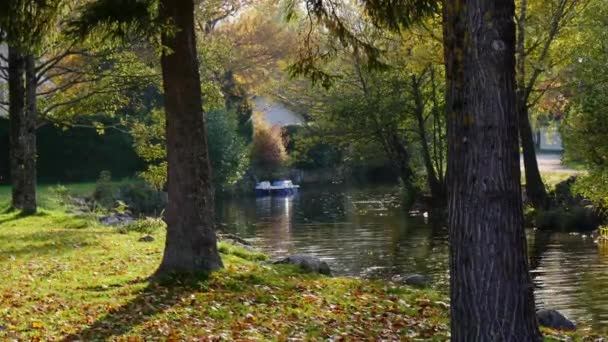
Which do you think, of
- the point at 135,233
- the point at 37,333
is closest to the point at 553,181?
the point at 135,233

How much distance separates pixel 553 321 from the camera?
11516 mm

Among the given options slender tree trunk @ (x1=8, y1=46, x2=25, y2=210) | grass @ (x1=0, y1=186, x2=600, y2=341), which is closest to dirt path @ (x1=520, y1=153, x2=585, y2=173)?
slender tree trunk @ (x1=8, y1=46, x2=25, y2=210)

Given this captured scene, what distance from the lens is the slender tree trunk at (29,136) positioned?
889 inches

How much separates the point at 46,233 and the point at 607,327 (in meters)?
11.8

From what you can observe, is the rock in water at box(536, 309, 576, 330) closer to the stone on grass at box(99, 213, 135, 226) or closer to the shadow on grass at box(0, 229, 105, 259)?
the shadow on grass at box(0, 229, 105, 259)

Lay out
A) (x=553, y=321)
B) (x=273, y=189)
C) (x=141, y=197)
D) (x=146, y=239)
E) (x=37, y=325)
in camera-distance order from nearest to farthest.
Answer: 1. (x=37, y=325)
2. (x=553, y=321)
3. (x=146, y=239)
4. (x=141, y=197)
5. (x=273, y=189)

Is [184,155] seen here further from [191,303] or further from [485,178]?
[485,178]

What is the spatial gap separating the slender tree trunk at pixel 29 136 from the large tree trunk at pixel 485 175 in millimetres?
18112

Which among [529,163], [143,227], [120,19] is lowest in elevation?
[143,227]

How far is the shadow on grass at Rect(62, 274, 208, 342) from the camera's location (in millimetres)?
8742

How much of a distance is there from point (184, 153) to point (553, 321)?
18.6 feet

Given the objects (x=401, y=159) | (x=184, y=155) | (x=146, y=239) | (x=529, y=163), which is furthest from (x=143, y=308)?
(x=401, y=159)

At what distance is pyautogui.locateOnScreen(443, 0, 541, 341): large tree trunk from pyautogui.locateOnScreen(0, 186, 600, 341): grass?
9.76 feet

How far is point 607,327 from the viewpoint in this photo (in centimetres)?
1204
